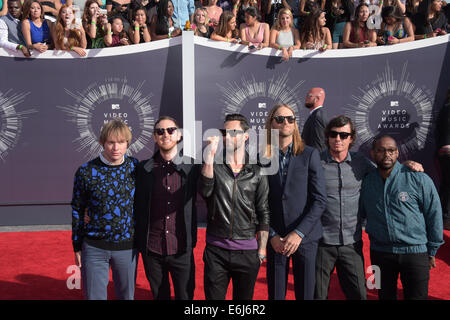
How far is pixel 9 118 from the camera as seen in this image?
21.7ft

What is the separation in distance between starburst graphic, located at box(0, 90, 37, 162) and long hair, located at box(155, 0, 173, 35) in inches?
103

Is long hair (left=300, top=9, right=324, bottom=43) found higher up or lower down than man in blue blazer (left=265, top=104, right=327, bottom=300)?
higher up

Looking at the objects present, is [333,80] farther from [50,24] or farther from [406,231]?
[50,24]

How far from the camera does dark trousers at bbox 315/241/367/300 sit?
2.81m

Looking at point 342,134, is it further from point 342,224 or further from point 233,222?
point 233,222

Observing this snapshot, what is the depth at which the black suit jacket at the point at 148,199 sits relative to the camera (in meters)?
2.67

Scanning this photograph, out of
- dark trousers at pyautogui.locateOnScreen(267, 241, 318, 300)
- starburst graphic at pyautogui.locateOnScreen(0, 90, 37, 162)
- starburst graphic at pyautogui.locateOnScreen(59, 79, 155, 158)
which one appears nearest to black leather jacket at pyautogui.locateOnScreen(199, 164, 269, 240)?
dark trousers at pyautogui.locateOnScreen(267, 241, 318, 300)

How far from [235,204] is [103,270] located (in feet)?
3.33

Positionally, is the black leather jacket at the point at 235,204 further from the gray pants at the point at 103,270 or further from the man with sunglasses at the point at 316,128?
the man with sunglasses at the point at 316,128

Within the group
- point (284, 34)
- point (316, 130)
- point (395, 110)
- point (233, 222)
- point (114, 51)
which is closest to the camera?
point (233, 222)

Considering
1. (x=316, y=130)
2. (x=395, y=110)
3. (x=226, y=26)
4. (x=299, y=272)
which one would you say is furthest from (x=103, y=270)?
(x=395, y=110)

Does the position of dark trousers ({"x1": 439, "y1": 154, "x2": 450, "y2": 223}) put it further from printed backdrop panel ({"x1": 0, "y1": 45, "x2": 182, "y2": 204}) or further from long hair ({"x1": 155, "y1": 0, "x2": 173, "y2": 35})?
long hair ({"x1": 155, "y1": 0, "x2": 173, "y2": 35})

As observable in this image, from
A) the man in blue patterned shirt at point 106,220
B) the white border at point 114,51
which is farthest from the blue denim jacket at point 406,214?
the white border at point 114,51
